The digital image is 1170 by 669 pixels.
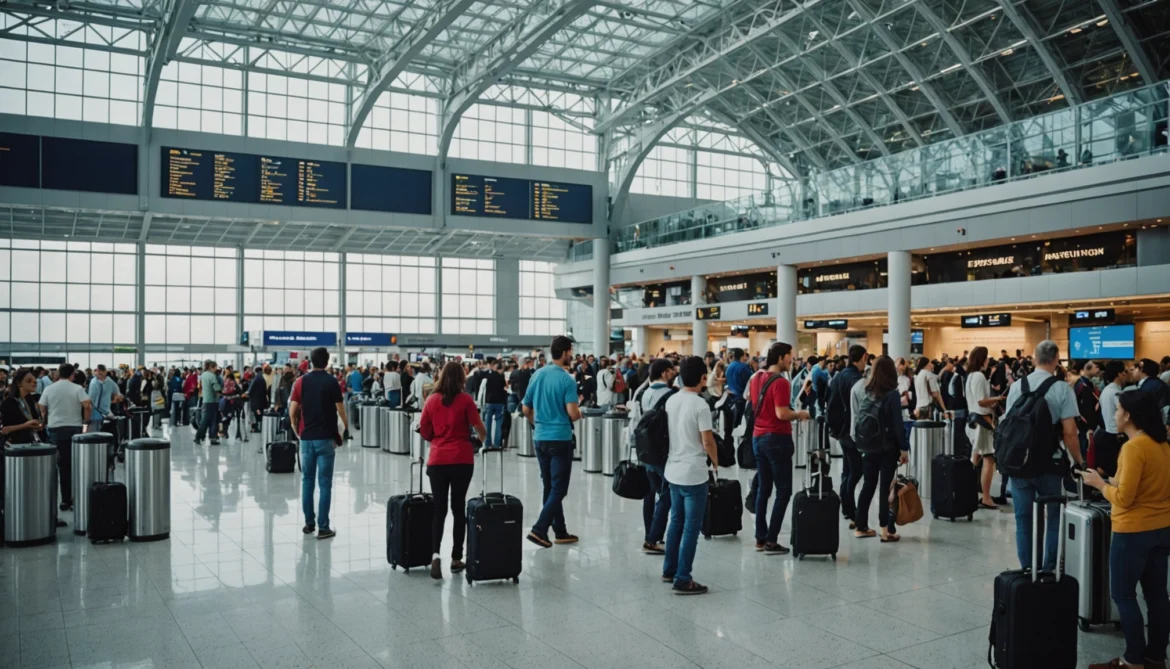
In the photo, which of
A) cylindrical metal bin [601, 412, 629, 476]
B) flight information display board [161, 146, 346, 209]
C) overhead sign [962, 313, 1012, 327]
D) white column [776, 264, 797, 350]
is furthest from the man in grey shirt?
flight information display board [161, 146, 346, 209]

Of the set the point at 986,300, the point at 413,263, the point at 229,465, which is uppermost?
the point at 413,263

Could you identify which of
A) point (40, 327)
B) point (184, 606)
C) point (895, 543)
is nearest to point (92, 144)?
point (40, 327)

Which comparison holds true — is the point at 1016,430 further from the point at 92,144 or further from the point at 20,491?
the point at 92,144

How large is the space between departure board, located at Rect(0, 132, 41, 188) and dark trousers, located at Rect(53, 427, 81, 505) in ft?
64.3

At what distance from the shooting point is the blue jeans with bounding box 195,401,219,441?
17.0m

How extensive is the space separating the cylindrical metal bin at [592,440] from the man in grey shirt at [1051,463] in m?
7.31

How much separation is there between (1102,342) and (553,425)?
20374 mm

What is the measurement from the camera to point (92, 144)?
1033 inches

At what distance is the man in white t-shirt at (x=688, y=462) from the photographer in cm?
586

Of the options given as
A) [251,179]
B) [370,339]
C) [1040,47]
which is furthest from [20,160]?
[1040,47]

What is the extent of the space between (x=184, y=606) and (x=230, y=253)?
129ft

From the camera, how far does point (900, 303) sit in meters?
23.9

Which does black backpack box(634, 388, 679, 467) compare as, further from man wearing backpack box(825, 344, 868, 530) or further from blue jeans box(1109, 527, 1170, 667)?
blue jeans box(1109, 527, 1170, 667)

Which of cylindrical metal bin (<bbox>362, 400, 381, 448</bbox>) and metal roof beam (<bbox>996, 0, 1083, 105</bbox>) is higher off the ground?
metal roof beam (<bbox>996, 0, 1083, 105</bbox>)
